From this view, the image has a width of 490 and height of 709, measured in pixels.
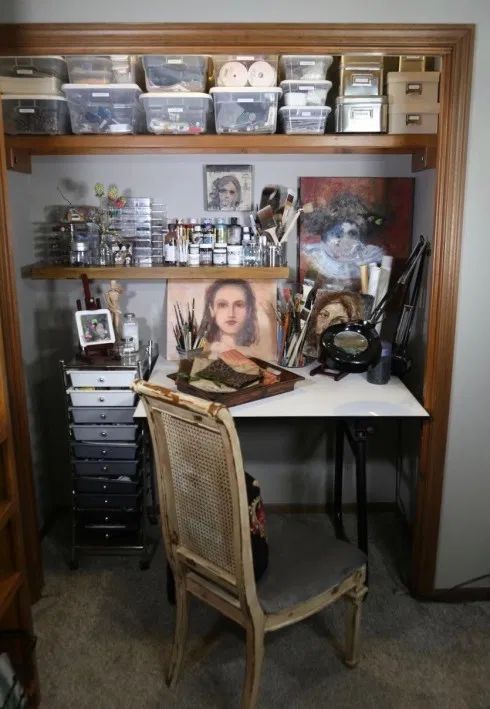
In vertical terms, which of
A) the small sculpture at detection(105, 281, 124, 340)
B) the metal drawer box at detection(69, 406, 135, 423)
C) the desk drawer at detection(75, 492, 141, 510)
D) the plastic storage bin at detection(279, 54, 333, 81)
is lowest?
the desk drawer at detection(75, 492, 141, 510)

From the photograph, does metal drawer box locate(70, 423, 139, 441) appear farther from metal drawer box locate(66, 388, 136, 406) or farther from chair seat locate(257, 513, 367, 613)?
chair seat locate(257, 513, 367, 613)

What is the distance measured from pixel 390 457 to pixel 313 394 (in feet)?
2.81

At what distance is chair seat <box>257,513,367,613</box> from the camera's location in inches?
69.4

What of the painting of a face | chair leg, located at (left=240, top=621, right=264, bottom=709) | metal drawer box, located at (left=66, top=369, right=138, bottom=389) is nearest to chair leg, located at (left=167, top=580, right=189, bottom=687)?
chair leg, located at (left=240, top=621, right=264, bottom=709)

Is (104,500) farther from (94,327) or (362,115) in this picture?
(362,115)

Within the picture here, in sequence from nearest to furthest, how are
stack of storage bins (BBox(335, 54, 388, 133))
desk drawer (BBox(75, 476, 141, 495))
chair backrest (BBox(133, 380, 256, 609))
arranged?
chair backrest (BBox(133, 380, 256, 609)) < stack of storage bins (BBox(335, 54, 388, 133)) < desk drawer (BBox(75, 476, 141, 495))

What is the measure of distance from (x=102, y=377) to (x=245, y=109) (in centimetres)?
113

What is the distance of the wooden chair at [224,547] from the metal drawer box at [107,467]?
68 centimetres

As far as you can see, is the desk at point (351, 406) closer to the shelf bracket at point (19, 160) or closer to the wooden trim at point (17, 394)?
the wooden trim at point (17, 394)

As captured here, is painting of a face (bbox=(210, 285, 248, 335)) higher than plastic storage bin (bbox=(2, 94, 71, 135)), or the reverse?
plastic storage bin (bbox=(2, 94, 71, 135))

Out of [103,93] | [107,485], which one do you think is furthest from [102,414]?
[103,93]

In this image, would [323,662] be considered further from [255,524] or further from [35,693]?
[35,693]

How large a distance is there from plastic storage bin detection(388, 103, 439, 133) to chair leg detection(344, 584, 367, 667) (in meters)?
1.61

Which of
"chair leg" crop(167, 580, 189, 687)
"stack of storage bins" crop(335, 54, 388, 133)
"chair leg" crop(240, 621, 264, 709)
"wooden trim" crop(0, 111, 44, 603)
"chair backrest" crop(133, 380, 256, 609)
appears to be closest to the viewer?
"chair backrest" crop(133, 380, 256, 609)
